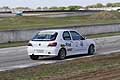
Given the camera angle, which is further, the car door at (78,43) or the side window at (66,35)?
the car door at (78,43)

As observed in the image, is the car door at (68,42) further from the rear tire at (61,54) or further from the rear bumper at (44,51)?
the rear bumper at (44,51)

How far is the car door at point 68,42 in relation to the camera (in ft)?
68.9

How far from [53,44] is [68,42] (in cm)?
114

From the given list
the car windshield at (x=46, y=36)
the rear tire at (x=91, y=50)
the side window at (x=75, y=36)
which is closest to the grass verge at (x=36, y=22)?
the rear tire at (x=91, y=50)

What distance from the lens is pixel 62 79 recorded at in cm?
1255

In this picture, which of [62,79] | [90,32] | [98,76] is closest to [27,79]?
[62,79]

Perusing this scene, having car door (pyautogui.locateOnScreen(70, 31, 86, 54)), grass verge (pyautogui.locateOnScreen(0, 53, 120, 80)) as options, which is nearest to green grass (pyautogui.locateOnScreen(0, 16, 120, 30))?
car door (pyautogui.locateOnScreen(70, 31, 86, 54))

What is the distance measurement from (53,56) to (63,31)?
133cm

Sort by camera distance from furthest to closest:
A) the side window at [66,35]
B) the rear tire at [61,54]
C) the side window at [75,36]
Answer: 1. the side window at [75,36]
2. the side window at [66,35]
3. the rear tire at [61,54]

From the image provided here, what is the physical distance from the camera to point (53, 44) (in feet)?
66.6

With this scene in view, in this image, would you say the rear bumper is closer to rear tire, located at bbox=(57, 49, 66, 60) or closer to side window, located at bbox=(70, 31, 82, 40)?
rear tire, located at bbox=(57, 49, 66, 60)

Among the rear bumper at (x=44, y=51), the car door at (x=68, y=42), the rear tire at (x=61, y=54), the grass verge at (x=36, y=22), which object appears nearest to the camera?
the rear bumper at (x=44, y=51)

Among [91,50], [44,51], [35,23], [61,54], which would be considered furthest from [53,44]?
[35,23]

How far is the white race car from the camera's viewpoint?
20.3m
